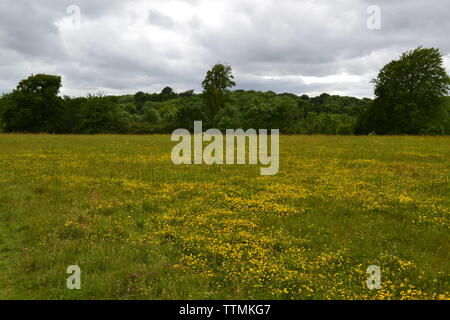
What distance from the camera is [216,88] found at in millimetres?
85500

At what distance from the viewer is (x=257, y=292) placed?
20.9ft

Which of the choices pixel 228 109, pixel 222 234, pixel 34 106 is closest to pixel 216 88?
pixel 228 109

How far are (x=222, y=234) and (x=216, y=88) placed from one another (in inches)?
3144

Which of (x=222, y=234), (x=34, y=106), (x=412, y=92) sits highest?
(x=412, y=92)

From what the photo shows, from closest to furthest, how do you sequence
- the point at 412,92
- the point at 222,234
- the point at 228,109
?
the point at 222,234 → the point at 412,92 → the point at 228,109

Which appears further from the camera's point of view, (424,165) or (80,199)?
(424,165)

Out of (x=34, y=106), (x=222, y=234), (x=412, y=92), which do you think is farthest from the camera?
(x=34, y=106)

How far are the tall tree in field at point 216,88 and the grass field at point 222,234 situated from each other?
222ft

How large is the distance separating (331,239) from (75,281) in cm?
712

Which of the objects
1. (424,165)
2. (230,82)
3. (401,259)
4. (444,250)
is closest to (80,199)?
(401,259)

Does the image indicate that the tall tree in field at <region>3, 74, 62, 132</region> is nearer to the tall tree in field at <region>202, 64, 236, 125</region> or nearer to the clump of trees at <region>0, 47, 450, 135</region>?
the clump of trees at <region>0, 47, 450, 135</region>

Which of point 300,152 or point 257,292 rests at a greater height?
point 300,152

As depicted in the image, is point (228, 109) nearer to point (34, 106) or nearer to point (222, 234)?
point (34, 106)
